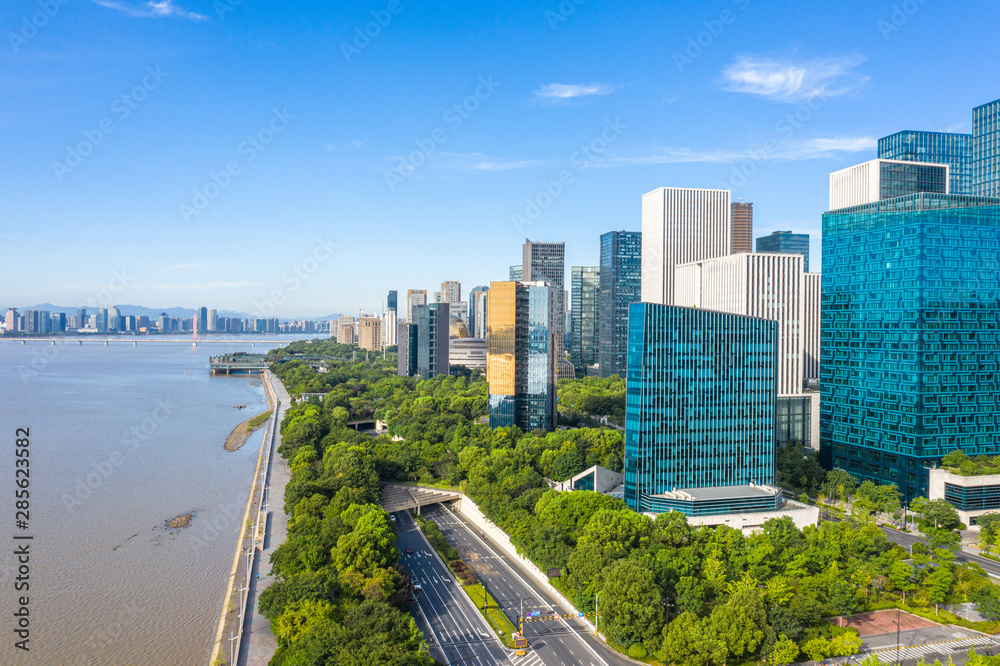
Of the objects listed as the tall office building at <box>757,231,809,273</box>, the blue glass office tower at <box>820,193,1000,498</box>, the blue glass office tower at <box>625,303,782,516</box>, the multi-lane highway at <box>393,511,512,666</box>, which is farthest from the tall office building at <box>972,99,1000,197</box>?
the multi-lane highway at <box>393,511,512,666</box>

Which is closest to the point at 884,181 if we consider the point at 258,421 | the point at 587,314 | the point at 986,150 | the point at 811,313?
the point at 986,150

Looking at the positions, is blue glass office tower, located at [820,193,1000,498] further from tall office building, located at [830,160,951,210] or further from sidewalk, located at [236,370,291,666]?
sidewalk, located at [236,370,291,666]

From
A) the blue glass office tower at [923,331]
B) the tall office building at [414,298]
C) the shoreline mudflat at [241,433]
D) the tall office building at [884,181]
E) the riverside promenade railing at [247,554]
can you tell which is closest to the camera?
the riverside promenade railing at [247,554]

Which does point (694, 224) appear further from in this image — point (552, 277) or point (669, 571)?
point (669, 571)

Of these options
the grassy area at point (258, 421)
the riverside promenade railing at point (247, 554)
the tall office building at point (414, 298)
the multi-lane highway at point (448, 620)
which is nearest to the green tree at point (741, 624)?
the multi-lane highway at point (448, 620)

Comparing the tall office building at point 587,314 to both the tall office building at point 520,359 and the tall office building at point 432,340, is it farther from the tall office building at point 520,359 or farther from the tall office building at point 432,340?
the tall office building at point 520,359

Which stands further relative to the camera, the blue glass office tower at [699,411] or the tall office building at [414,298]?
the tall office building at [414,298]

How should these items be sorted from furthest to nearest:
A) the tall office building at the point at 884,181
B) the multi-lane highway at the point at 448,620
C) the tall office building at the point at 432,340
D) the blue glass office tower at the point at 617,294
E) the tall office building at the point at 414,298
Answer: the tall office building at the point at 414,298, the blue glass office tower at the point at 617,294, the tall office building at the point at 432,340, the tall office building at the point at 884,181, the multi-lane highway at the point at 448,620
